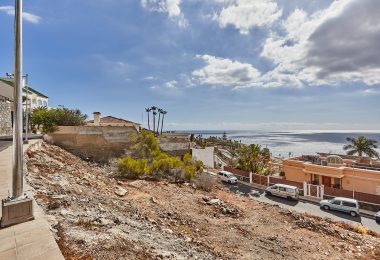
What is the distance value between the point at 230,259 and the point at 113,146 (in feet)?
73.5

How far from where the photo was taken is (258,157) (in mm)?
33469

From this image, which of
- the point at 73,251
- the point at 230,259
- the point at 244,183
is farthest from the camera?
the point at 244,183

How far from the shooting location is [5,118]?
29.7 m

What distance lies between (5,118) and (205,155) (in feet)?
85.9

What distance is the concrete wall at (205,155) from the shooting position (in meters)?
36.6

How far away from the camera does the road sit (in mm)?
18725

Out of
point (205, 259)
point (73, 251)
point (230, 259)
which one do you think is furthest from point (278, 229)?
point (73, 251)

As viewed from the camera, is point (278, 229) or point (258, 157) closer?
point (278, 229)

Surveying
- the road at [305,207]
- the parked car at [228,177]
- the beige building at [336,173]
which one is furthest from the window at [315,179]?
the parked car at [228,177]

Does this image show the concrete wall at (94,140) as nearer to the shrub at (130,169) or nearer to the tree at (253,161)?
the shrub at (130,169)

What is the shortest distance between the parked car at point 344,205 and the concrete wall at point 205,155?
18.5m

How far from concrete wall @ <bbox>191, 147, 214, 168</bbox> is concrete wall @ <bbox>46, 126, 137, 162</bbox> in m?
10.5

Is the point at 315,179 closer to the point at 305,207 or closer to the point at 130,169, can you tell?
the point at 305,207

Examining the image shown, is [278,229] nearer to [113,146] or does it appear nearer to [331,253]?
[331,253]
